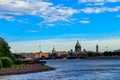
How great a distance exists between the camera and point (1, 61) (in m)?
113

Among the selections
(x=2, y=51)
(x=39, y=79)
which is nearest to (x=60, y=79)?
(x=39, y=79)

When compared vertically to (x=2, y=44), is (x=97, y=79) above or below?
below

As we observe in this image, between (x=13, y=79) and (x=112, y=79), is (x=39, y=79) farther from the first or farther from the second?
(x=112, y=79)

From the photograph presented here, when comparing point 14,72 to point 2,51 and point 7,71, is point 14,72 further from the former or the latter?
point 2,51

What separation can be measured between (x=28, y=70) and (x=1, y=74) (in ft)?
72.5

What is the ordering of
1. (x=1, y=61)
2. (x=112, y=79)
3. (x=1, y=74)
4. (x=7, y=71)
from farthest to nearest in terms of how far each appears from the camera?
1. (x=1, y=61)
2. (x=7, y=71)
3. (x=1, y=74)
4. (x=112, y=79)

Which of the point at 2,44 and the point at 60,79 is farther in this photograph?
the point at 2,44

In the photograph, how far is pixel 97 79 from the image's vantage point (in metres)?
80.6

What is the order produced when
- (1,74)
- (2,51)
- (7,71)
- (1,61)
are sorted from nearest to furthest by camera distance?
(1,74)
(7,71)
(1,61)
(2,51)

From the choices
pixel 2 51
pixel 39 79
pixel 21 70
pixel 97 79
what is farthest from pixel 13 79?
pixel 2 51

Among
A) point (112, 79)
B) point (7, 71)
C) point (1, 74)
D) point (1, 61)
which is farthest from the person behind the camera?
point (1, 61)

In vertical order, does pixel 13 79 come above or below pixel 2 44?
below

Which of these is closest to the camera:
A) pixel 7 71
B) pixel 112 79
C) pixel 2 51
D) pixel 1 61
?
pixel 112 79

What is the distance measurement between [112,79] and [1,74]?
28913mm
